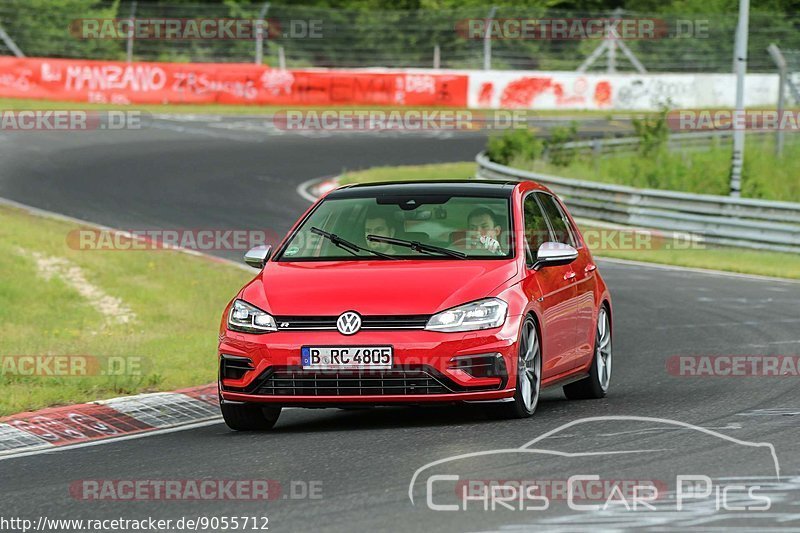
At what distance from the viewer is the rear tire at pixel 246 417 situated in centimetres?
948

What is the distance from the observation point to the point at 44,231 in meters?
21.3

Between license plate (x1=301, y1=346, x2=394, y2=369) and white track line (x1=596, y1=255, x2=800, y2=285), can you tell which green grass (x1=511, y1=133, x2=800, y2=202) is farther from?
license plate (x1=301, y1=346, x2=394, y2=369)

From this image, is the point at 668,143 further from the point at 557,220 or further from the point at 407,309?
the point at 407,309

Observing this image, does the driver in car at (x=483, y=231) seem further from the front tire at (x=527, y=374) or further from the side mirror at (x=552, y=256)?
the front tire at (x=527, y=374)

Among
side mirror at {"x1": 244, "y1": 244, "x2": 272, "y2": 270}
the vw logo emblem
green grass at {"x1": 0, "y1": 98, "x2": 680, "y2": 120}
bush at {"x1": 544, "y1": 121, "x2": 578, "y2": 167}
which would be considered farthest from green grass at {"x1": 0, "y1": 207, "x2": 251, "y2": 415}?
green grass at {"x1": 0, "y1": 98, "x2": 680, "y2": 120}

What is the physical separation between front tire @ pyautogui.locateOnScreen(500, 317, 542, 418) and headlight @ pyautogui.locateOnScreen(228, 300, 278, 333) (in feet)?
4.87

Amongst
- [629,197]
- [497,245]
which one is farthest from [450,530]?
[629,197]

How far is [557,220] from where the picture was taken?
11.1m

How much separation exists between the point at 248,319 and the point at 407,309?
1043 mm

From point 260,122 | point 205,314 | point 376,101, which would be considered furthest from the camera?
point 376,101

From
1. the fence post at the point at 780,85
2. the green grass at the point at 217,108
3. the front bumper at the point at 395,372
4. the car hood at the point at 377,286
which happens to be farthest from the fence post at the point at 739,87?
the front bumper at the point at 395,372

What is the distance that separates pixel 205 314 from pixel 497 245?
728 centimetres

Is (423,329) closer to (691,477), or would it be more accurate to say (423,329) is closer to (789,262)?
(691,477)

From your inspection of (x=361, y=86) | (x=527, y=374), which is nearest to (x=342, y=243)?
(x=527, y=374)
